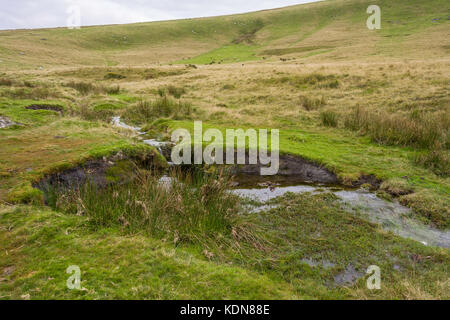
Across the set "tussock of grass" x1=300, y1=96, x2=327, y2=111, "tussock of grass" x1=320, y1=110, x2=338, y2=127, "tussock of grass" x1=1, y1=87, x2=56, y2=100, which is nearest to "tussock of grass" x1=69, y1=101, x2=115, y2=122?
→ "tussock of grass" x1=1, y1=87, x2=56, y2=100

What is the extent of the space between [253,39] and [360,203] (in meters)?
97.3

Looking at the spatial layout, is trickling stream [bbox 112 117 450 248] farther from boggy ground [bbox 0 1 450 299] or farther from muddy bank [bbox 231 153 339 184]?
boggy ground [bbox 0 1 450 299]

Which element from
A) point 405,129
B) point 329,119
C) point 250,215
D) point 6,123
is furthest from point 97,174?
point 405,129

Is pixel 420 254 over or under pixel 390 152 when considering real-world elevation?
under

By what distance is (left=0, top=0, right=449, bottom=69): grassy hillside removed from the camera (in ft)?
180

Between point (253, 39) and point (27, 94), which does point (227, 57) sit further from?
point (27, 94)

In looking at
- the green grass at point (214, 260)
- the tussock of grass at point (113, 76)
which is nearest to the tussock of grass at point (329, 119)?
the green grass at point (214, 260)

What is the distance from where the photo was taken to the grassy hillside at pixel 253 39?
180 feet
